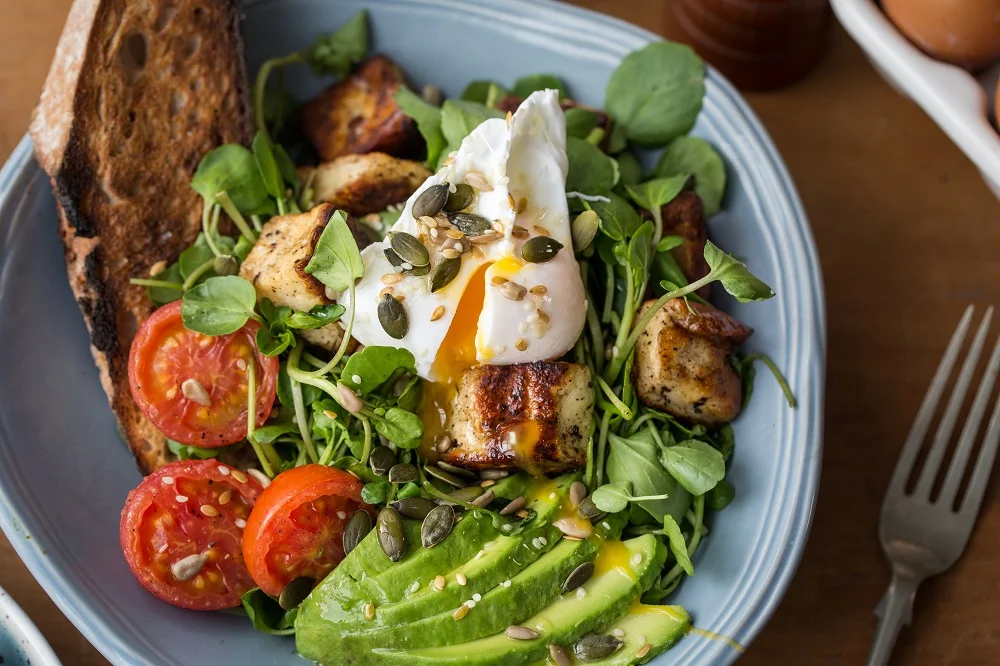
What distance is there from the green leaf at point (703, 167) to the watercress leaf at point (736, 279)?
0.44 m

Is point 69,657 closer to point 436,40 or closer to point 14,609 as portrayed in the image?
point 14,609

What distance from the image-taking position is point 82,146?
101 inches

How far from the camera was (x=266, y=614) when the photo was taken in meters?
2.46

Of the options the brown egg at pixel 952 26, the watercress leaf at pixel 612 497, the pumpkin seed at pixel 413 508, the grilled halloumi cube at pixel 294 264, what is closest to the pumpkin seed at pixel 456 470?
the pumpkin seed at pixel 413 508

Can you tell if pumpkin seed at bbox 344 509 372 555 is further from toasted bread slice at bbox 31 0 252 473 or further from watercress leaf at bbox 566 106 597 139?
watercress leaf at bbox 566 106 597 139

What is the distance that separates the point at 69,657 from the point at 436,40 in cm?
223

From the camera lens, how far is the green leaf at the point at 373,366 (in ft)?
7.64

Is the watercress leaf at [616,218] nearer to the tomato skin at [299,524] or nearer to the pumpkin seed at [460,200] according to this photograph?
the pumpkin seed at [460,200]

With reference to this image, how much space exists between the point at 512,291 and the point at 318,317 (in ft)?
1.82

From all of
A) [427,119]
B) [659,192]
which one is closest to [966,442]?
[659,192]

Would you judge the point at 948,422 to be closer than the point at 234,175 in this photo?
No

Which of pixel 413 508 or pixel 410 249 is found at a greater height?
pixel 410 249

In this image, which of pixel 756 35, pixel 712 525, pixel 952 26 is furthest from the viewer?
pixel 756 35

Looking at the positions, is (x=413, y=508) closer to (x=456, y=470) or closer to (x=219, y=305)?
(x=456, y=470)
